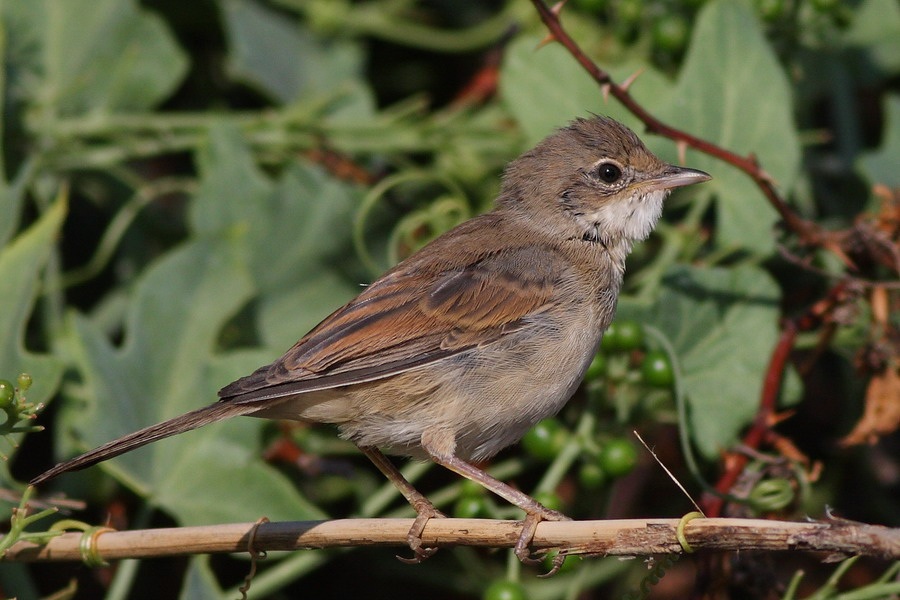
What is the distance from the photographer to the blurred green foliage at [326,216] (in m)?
3.88

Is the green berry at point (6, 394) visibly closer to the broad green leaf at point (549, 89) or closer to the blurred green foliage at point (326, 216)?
the blurred green foliage at point (326, 216)

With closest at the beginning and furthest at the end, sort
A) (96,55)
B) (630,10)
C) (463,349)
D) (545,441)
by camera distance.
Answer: (463,349) < (545,441) < (630,10) < (96,55)

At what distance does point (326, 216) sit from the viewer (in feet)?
15.0

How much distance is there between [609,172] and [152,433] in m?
1.93

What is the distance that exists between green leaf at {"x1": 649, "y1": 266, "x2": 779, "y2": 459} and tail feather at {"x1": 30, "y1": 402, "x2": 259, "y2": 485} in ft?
5.29

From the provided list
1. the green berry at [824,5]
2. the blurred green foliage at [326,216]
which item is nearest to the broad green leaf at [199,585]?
the blurred green foliage at [326,216]

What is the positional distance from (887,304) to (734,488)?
0.89 metres

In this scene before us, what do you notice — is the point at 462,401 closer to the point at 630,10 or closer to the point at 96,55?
the point at 630,10

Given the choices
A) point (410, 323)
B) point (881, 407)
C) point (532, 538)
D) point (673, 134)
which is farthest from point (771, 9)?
point (532, 538)

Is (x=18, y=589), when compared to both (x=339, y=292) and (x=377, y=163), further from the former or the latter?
(x=377, y=163)

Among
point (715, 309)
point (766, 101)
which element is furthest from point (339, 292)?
point (766, 101)

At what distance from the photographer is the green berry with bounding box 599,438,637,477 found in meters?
3.69

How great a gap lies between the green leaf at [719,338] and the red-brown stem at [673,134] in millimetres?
230

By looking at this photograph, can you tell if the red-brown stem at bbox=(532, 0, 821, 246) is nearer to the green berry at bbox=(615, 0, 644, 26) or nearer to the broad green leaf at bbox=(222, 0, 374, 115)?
the green berry at bbox=(615, 0, 644, 26)
